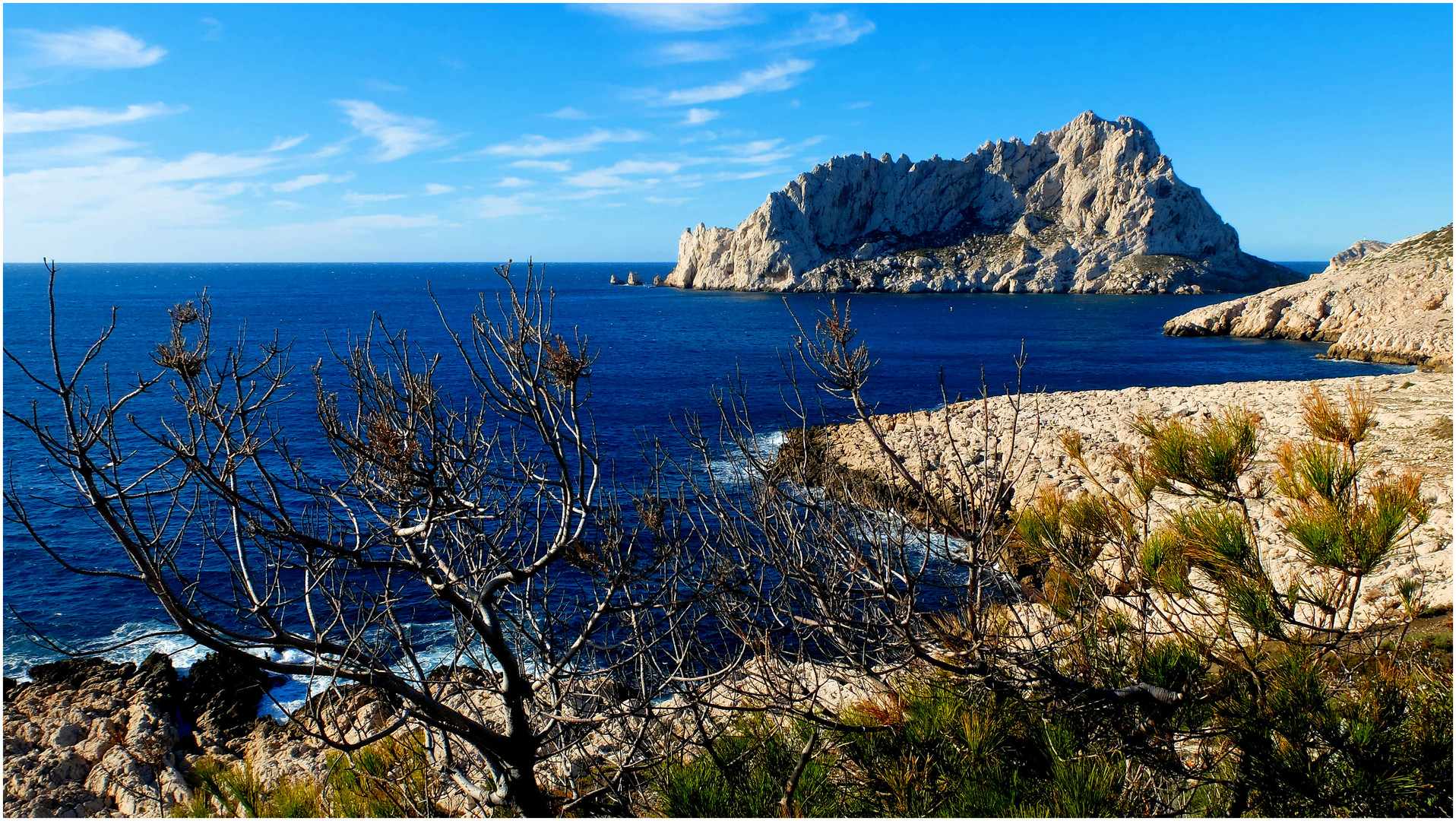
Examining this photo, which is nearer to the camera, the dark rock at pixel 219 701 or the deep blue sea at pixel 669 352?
the dark rock at pixel 219 701

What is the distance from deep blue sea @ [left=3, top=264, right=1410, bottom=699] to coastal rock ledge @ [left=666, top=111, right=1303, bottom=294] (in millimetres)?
9426

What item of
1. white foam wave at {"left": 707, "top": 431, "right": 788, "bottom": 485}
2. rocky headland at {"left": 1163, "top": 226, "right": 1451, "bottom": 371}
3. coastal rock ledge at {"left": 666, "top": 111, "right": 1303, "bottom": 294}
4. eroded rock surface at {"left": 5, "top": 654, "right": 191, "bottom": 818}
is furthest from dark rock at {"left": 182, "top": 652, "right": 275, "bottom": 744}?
coastal rock ledge at {"left": 666, "top": 111, "right": 1303, "bottom": 294}

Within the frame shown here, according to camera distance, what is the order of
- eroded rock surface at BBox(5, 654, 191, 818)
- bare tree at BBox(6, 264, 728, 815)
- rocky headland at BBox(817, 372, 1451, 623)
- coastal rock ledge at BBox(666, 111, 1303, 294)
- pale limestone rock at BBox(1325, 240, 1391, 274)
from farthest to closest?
coastal rock ledge at BBox(666, 111, 1303, 294)
pale limestone rock at BBox(1325, 240, 1391, 274)
eroded rock surface at BBox(5, 654, 191, 818)
rocky headland at BBox(817, 372, 1451, 623)
bare tree at BBox(6, 264, 728, 815)

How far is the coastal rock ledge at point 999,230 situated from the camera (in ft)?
368

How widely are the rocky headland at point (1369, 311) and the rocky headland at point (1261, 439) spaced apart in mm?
17409

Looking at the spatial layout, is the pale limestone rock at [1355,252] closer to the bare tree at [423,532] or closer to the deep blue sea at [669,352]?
the deep blue sea at [669,352]

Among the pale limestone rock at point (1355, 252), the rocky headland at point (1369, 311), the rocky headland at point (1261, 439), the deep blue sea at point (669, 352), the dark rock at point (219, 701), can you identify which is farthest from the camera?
the pale limestone rock at point (1355, 252)

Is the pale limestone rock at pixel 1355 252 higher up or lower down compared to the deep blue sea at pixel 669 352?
higher up

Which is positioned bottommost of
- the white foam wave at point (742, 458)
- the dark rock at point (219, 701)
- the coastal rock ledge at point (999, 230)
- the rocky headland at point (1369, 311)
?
the dark rock at point (219, 701)

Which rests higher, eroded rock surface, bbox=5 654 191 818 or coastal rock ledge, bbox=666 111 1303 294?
coastal rock ledge, bbox=666 111 1303 294

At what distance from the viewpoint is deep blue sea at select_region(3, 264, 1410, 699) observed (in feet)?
54.7

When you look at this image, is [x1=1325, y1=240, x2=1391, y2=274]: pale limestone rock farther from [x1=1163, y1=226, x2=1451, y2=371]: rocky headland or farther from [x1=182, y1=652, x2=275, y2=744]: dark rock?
[x1=182, y1=652, x2=275, y2=744]: dark rock

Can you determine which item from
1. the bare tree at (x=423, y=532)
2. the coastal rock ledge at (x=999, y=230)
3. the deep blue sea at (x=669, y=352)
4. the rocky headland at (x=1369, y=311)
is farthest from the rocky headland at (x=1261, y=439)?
the coastal rock ledge at (x=999, y=230)

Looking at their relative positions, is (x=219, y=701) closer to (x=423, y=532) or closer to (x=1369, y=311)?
(x=423, y=532)
